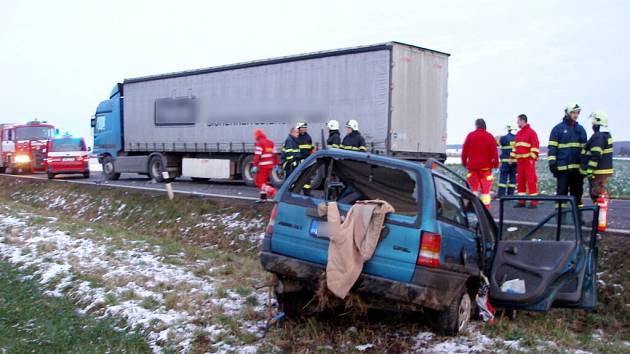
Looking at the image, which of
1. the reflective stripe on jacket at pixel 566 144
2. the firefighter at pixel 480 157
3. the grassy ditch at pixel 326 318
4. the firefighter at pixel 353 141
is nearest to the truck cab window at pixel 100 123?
the grassy ditch at pixel 326 318

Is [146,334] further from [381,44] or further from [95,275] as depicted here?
[381,44]

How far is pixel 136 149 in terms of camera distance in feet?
79.5

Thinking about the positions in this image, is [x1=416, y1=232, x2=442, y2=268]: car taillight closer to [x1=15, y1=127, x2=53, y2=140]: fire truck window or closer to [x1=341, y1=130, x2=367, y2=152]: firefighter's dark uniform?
[x1=341, y1=130, x2=367, y2=152]: firefighter's dark uniform

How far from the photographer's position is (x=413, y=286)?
497cm

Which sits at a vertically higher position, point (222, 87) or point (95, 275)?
point (222, 87)

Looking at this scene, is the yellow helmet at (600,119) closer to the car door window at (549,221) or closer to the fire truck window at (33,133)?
the car door window at (549,221)

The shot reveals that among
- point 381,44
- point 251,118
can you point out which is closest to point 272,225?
point 381,44

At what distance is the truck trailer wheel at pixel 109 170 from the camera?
2518cm

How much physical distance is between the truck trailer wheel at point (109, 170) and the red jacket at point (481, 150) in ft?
58.1

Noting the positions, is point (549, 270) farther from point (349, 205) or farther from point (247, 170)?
point (247, 170)

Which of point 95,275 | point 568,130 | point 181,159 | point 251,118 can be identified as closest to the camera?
point 95,275

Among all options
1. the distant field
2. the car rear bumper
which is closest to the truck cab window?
the distant field

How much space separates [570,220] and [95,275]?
602 cm

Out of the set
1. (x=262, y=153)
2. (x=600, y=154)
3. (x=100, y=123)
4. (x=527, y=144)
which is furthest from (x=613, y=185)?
(x=100, y=123)
